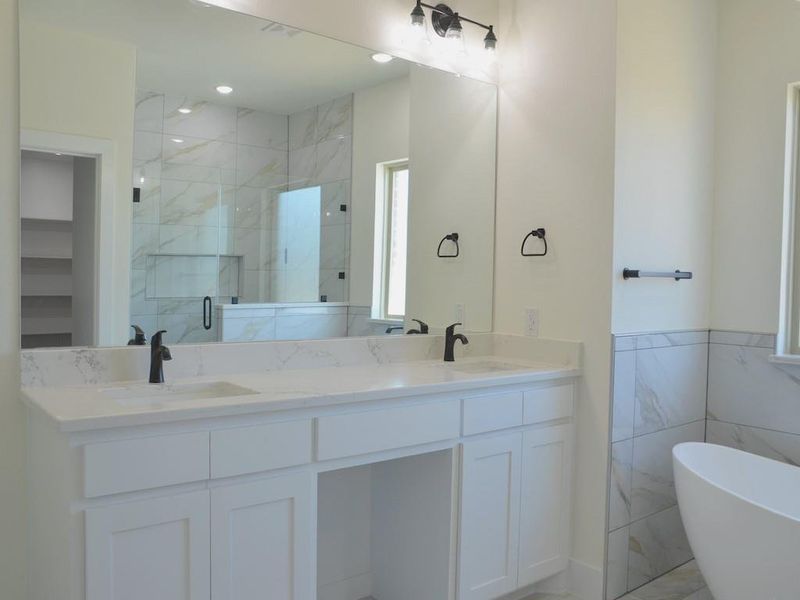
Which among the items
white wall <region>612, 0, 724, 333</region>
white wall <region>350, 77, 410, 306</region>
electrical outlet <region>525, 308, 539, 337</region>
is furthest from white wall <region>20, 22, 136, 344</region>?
white wall <region>612, 0, 724, 333</region>

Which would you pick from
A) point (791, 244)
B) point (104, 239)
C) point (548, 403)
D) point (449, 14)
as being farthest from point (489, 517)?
point (449, 14)

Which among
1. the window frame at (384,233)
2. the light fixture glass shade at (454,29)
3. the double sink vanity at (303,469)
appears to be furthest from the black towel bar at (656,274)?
the light fixture glass shade at (454,29)

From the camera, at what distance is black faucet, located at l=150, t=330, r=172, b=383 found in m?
2.10

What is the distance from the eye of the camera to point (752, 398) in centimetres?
305

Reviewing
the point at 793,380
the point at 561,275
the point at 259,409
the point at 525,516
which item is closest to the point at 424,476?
the point at 525,516

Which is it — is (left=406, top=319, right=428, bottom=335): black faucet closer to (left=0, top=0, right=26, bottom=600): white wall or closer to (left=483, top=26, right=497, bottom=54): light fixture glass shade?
(left=483, top=26, right=497, bottom=54): light fixture glass shade

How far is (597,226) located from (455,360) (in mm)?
866

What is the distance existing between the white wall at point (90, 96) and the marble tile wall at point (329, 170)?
2.11 feet

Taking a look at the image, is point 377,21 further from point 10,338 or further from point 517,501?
point 517,501

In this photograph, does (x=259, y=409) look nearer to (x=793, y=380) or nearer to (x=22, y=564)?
(x=22, y=564)

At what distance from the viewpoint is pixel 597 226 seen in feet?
8.98

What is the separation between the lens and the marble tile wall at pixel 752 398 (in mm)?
2930

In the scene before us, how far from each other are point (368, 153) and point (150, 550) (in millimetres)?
1811

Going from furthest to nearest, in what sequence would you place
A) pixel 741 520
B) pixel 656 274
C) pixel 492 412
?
pixel 656 274 → pixel 492 412 → pixel 741 520
